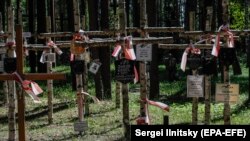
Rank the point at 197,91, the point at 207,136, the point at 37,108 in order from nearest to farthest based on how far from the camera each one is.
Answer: the point at 207,136 → the point at 197,91 → the point at 37,108

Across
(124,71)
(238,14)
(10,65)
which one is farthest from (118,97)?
(238,14)

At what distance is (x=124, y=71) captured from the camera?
25.6 feet

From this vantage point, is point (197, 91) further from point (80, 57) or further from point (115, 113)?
point (115, 113)

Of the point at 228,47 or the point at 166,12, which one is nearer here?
the point at 228,47

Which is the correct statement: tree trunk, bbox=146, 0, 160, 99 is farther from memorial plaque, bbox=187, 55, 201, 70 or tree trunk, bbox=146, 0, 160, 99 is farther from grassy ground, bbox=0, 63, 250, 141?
memorial plaque, bbox=187, 55, 201, 70

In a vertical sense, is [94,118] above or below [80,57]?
below

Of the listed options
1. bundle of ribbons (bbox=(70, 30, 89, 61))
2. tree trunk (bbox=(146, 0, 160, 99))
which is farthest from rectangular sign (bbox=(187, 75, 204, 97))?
tree trunk (bbox=(146, 0, 160, 99))

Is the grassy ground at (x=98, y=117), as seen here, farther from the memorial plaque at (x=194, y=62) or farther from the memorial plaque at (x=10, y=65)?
the memorial plaque at (x=10, y=65)

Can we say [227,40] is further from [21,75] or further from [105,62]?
[105,62]

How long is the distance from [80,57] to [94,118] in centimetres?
289

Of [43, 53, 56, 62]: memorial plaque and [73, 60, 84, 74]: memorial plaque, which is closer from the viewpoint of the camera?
[73, 60, 84, 74]: memorial plaque

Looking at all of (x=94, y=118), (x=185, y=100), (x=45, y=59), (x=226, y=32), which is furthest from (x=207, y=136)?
(x=185, y=100)

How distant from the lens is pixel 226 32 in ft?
26.9

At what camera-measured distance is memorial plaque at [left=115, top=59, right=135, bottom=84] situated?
7789 mm
